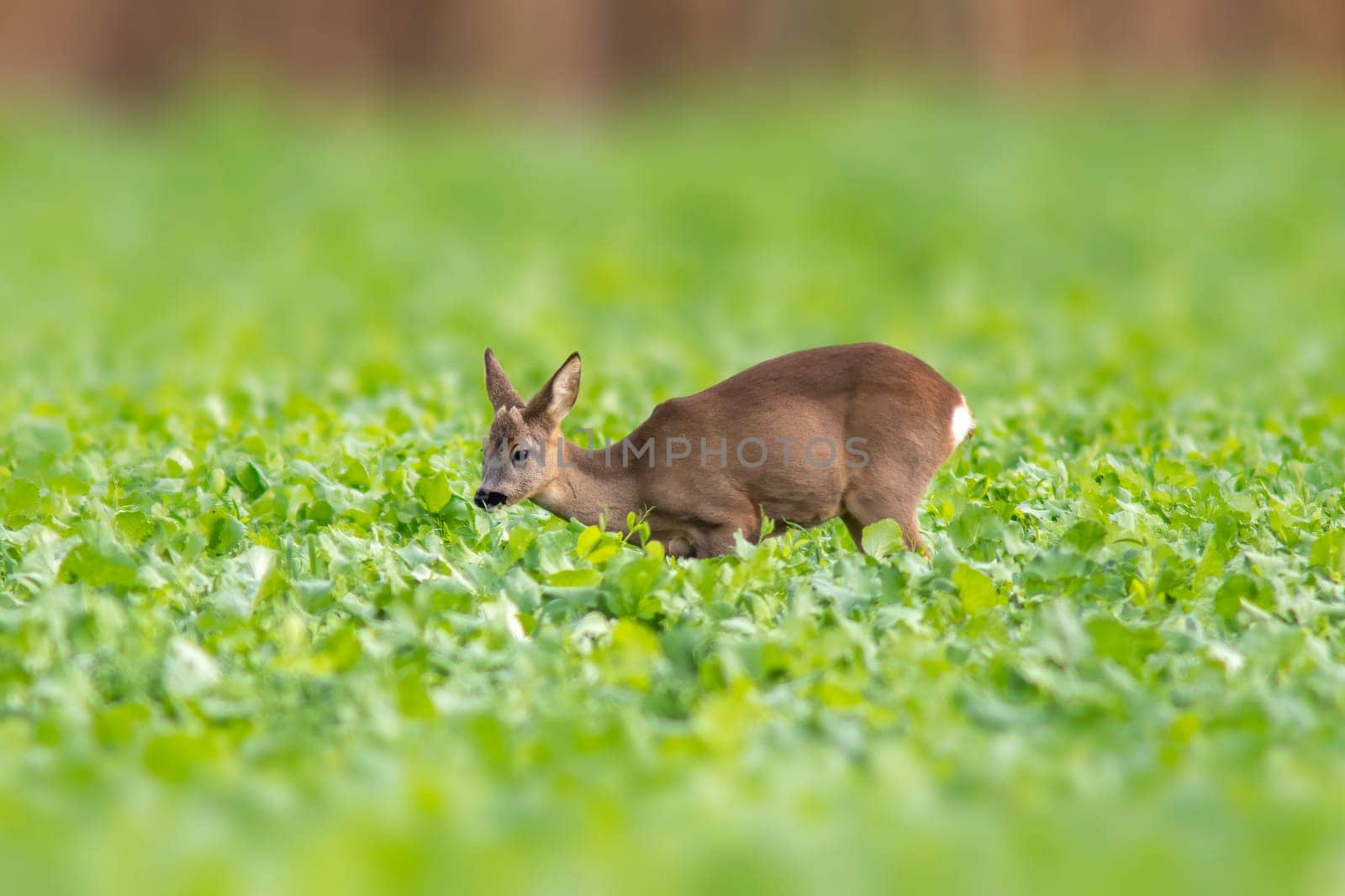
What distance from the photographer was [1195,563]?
504 cm

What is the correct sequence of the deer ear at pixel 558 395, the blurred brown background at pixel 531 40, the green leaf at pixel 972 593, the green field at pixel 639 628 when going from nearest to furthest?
the green field at pixel 639 628
the green leaf at pixel 972 593
the deer ear at pixel 558 395
the blurred brown background at pixel 531 40

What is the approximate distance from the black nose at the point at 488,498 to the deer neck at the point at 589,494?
193mm

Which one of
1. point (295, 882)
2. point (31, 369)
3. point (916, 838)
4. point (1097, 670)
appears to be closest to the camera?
point (295, 882)

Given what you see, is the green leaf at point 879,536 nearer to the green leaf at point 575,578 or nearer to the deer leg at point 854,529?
the deer leg at point 854,529

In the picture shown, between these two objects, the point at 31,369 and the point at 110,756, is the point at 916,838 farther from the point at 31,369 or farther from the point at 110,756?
the point at 31,369

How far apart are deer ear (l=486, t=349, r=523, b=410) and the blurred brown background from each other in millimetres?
12151

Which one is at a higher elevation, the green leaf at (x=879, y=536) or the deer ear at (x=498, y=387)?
the deer ear at (x=498, y=387)

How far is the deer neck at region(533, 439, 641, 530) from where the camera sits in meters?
5.49

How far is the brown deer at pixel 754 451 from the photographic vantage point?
5.34 metres

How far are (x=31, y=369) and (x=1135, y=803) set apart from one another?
25.4 feet

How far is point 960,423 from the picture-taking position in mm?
5516

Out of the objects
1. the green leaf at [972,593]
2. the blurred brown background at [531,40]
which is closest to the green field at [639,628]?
the green leaf at [972,593]

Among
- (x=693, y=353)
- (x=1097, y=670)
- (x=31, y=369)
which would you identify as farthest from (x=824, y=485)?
(x=31, y=369)

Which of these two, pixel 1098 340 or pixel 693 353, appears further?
pixel 1098 340
